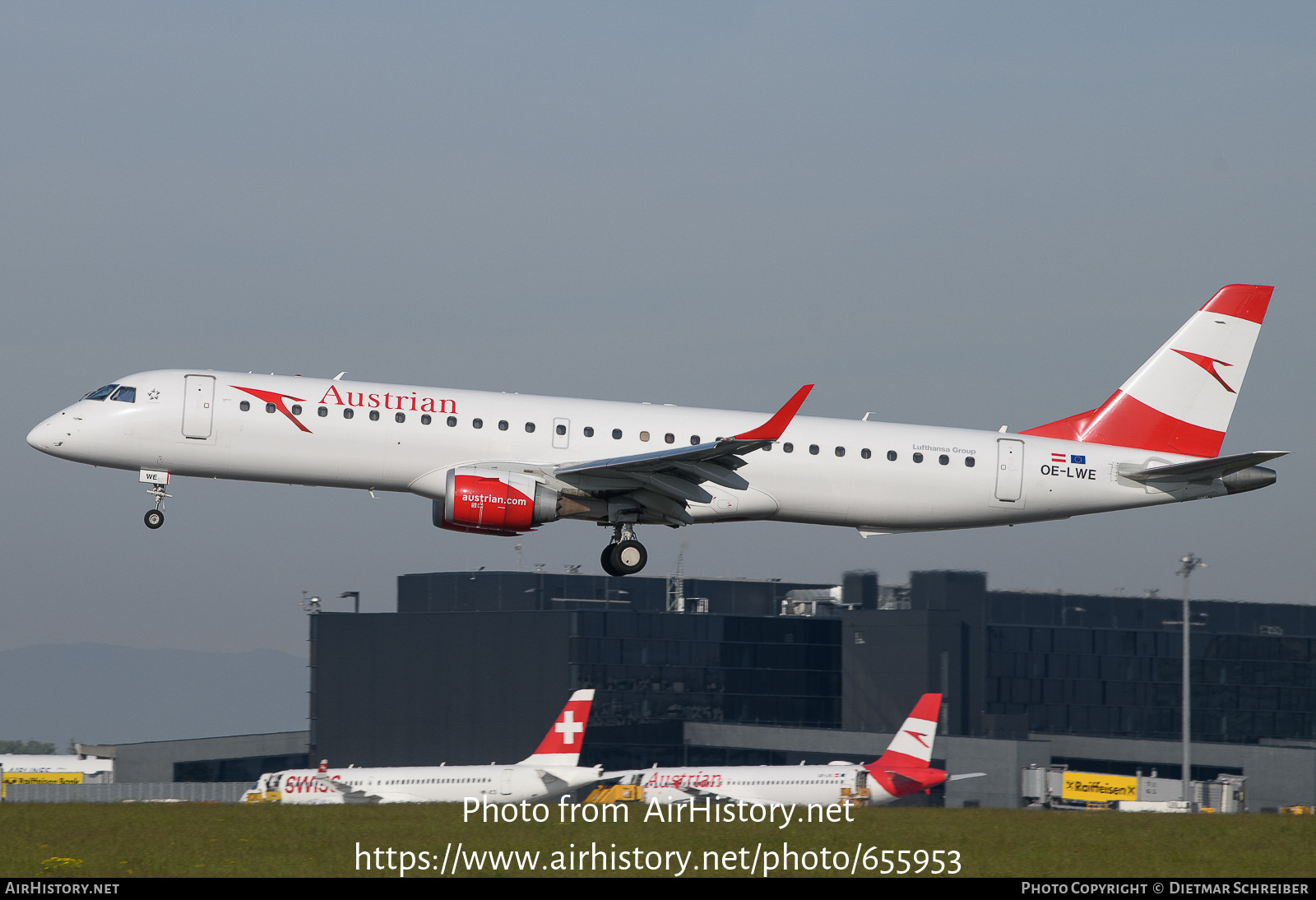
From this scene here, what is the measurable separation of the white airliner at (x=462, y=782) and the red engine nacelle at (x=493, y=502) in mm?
15624

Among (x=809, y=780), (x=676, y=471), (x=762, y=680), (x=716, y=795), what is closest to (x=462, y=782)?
(x=716, y=795)

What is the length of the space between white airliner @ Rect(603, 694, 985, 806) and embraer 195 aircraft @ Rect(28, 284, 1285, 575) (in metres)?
14.6

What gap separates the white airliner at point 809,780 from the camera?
45.5 metres

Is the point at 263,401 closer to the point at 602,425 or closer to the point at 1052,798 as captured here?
Result: the point at 602,425

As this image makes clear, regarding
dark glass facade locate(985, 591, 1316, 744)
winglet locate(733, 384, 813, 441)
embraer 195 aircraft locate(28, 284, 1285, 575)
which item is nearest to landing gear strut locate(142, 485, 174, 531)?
embraer 195 aircraft locate(28, 284, 1285, 575)

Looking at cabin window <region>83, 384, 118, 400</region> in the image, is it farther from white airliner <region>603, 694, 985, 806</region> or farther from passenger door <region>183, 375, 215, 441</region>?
white airliner <region>603, 694, 985, 806</region>

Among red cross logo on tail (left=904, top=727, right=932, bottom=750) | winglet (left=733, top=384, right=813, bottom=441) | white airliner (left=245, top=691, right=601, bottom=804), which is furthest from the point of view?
red cross logo on tail (left=904, top=727, right=932, bottom=750)

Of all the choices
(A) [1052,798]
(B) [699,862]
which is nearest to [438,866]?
(B) [699,862]

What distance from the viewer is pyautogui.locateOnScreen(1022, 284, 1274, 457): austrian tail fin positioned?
36125 mm

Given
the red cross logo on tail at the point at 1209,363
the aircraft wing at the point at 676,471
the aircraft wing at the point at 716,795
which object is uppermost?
the red cross logo on tail at the point at 1209,363

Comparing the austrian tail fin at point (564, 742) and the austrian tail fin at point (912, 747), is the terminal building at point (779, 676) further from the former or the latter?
the austrian tail fin at point (564, 742)

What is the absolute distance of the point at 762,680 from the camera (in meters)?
90.1

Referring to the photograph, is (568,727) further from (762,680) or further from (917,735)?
(762,680)

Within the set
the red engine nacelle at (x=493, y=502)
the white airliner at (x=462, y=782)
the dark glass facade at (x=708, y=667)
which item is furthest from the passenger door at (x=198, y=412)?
the dark glass facade at (x=708, y=667)
